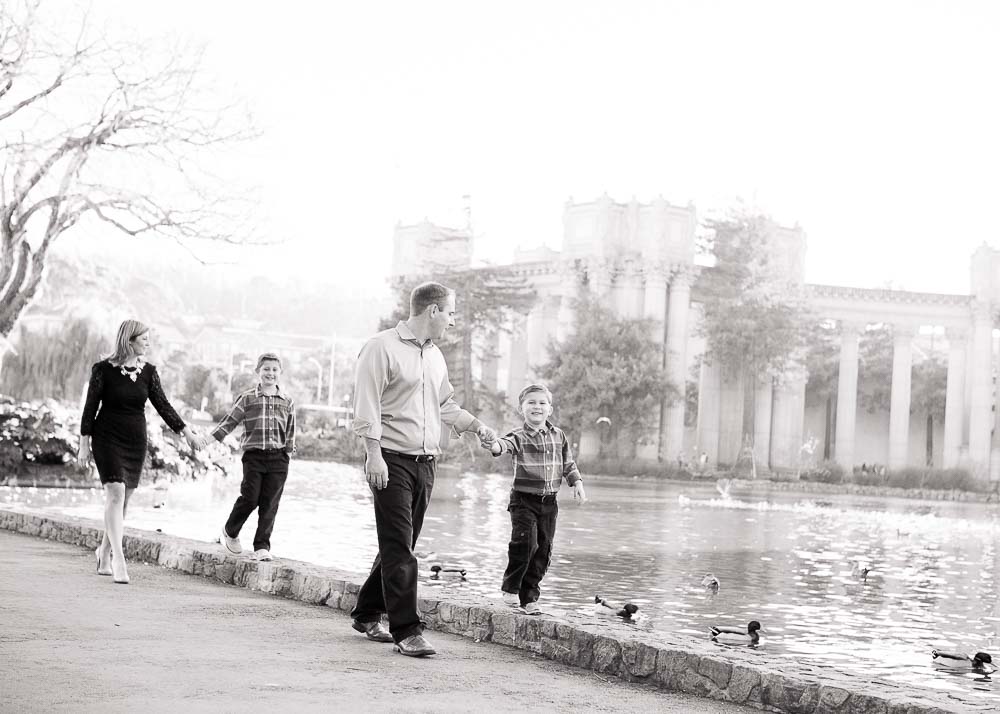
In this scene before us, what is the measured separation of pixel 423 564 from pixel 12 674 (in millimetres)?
6689

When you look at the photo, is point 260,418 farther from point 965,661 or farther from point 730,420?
point 730,420

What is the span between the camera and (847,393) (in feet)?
185

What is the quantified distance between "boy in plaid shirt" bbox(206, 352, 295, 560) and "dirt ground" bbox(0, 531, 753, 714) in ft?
6.76

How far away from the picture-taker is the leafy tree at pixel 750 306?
51.1 m

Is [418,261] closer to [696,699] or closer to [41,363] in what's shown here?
[41,363]

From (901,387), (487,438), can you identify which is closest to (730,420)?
(901,387)

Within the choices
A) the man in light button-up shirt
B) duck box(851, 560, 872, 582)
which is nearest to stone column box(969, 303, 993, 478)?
duck box(851, 560, 872, 582)

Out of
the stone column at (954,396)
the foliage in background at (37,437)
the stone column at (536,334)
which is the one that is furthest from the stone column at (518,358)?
the foliage in background at (37,437)

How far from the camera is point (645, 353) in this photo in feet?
163

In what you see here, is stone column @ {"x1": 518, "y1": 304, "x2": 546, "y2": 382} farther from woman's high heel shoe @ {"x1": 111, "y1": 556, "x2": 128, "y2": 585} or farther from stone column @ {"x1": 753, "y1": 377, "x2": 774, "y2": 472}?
woman's high heel shoe @ {"x1": 111, "y1": 556, "x2": 128, "y2": 585}

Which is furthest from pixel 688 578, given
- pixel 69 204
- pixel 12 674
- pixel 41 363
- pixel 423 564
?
pixel 41 363

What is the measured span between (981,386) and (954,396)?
3.79 feet

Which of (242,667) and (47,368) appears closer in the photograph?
(242,667)

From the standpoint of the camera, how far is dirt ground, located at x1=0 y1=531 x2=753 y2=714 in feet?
16.9
